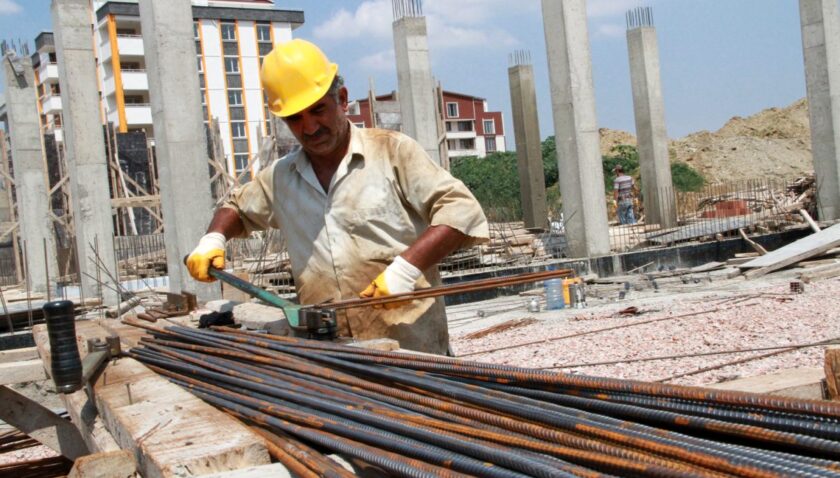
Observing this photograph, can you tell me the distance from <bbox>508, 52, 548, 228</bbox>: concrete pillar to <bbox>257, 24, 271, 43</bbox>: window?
43.6 metres

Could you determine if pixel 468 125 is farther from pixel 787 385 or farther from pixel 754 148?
pixel 787 385

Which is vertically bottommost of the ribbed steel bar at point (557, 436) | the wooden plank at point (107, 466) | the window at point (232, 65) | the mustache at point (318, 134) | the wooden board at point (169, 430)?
the wooden plank at point (107, 466)

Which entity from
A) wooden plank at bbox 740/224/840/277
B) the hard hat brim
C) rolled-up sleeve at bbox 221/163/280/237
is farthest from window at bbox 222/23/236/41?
the hard hat brim

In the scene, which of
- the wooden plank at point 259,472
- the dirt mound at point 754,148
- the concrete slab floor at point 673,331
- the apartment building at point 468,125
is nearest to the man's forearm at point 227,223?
the wooden plank at point 259,472

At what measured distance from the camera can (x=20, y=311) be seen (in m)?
11.2

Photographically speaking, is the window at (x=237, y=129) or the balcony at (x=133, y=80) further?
the window at (x=237, y=129)

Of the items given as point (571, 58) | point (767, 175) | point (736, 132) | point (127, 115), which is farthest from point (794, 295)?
point (127, 115)

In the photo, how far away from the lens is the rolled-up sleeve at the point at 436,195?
3.43 metres

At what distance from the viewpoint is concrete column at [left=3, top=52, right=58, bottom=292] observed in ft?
60.1

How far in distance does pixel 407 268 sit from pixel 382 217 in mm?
429

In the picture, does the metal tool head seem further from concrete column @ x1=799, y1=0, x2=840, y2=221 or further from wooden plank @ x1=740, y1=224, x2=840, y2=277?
concrete column @ x1=799, y1=0, x2=840, y2=221

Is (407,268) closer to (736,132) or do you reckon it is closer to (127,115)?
(736,132)

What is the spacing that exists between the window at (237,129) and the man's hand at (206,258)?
198 feet

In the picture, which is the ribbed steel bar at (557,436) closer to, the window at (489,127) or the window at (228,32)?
the window at (228,32)
